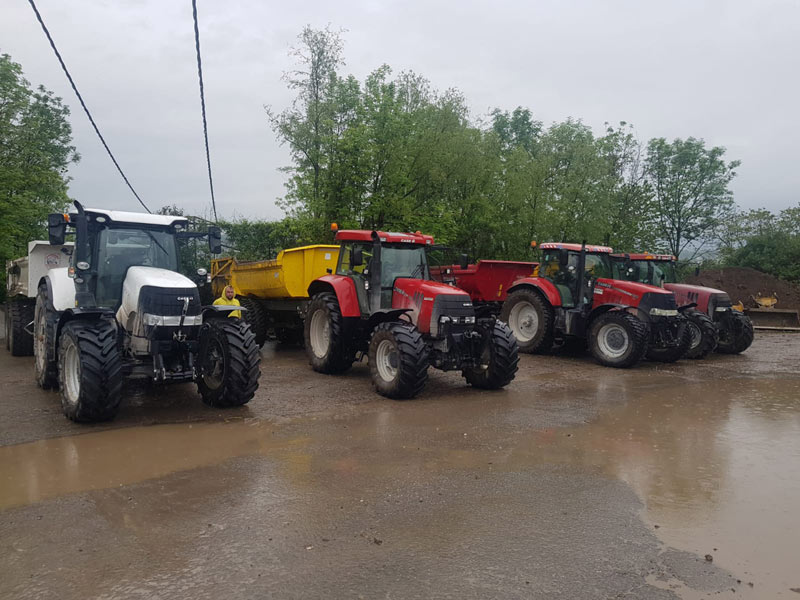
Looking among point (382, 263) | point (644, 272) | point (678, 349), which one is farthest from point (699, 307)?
point (382, 263)

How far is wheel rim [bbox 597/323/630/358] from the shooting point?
11.7m

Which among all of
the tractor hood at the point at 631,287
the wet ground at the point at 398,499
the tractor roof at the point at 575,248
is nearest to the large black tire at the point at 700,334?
the tractor hood at the point at 631,287

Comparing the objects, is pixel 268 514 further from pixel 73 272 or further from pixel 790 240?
pixel 790 240

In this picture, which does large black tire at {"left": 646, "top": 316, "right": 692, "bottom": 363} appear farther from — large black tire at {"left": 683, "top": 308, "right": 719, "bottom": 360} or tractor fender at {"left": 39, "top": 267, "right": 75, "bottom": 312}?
tractor fender at {"left": 39, "top": 267, "right": 75, "bottom": 312}

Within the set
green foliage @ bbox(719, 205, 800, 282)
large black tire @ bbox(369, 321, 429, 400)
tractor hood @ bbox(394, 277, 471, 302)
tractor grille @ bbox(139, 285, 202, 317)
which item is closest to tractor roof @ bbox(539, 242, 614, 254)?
tractor hood @ bbox(394, 277, 471, 302)

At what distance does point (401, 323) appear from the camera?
827 cm

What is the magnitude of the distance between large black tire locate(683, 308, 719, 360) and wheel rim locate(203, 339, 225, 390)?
32.7ft

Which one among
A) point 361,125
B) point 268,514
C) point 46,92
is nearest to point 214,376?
point 268,514

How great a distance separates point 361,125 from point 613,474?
13.3 meters

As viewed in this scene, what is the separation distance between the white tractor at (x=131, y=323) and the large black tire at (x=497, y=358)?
3314mm

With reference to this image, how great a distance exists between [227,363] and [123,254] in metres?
1.85

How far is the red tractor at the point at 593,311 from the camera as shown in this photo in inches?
463

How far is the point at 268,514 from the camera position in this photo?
4230 millimetres

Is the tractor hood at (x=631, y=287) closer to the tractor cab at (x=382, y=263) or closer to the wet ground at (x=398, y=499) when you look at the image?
the wet ground at (x=398, y=499)
